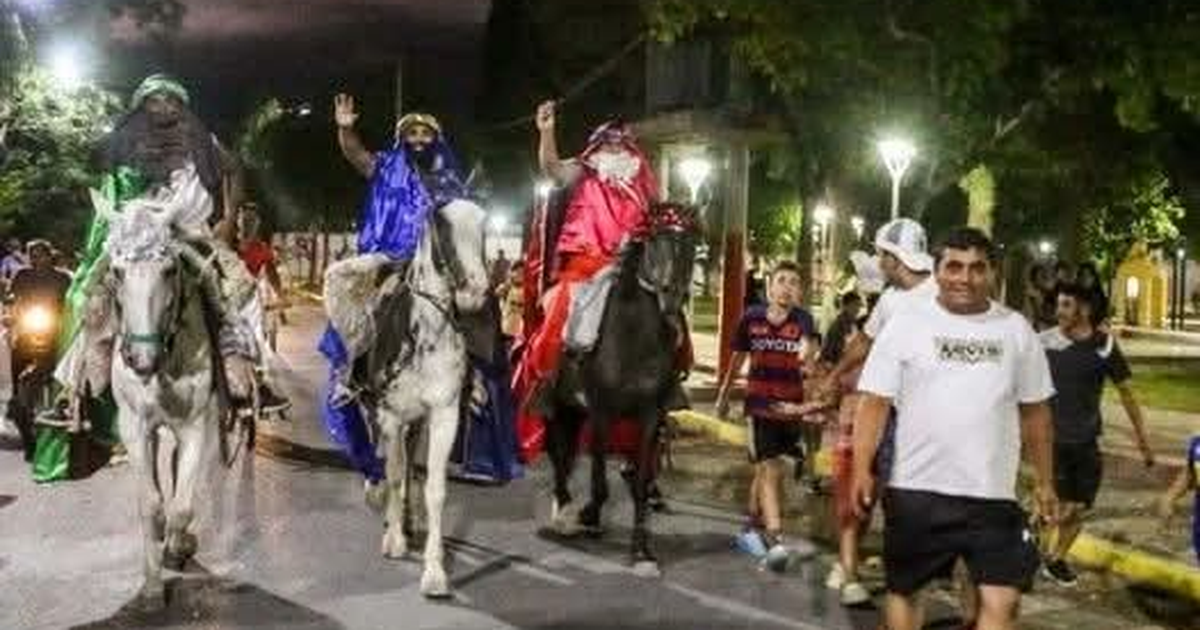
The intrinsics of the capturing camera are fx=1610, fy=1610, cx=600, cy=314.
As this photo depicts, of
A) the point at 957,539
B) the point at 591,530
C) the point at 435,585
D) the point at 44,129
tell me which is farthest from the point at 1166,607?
the point at 44,129

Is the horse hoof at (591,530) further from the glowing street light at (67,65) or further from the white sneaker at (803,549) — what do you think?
the glowing street light at (67,65)

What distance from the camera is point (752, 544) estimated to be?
10891 mm

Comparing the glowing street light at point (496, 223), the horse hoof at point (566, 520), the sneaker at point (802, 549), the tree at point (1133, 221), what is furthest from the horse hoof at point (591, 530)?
the tree at point (1133, 221)

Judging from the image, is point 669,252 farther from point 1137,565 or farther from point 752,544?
point 1137,565

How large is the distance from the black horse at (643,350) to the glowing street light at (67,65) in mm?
28611

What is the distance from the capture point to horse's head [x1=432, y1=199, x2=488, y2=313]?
9.59m

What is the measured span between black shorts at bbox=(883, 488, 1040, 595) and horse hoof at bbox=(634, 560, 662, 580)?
11.6 feet

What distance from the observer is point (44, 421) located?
10.8 m

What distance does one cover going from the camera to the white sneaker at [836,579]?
32.0 ft

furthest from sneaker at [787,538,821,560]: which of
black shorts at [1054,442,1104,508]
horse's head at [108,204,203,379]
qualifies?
horse's head at [108,204,203,379]

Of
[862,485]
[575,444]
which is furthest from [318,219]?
[862,485]

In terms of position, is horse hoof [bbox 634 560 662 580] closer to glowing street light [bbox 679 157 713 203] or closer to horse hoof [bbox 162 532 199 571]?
horse hoof [bbox 162 532 199 571]

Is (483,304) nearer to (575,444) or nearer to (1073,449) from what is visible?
(575,444)

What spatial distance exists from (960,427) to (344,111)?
19.2 ft
